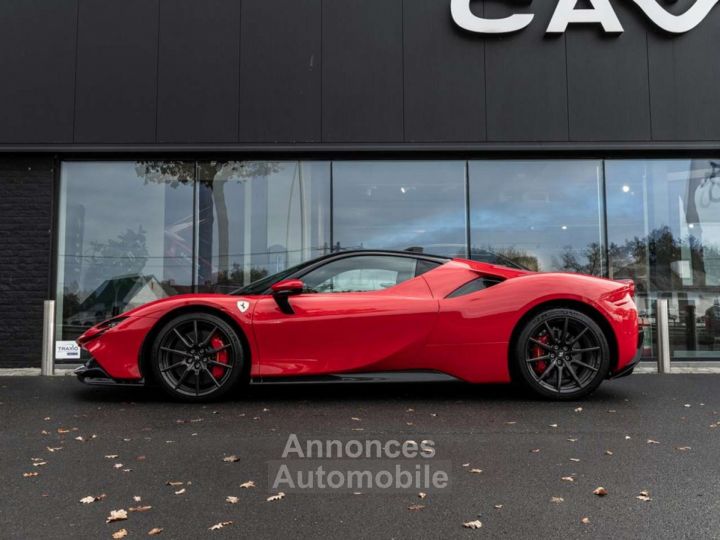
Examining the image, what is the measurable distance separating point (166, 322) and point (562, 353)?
3.30m

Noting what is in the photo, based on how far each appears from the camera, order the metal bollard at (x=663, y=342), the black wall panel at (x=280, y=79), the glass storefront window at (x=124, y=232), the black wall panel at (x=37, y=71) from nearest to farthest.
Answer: the metal bollard at (x=663, y=342)
the black wall panel at (x=37, y=71)
the black wall panel at (x=280, y=79)
the glass storefront window at (x=124, y=232)

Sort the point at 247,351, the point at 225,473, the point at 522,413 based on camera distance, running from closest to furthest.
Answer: the point at 225,473, the point at 522,413, the point at 247,351

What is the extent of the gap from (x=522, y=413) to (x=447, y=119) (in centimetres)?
465

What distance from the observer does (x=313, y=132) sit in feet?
24.1

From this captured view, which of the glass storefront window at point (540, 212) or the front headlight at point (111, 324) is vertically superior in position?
the glass storefront window at point (540, 212)

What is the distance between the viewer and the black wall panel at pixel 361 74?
734 cm

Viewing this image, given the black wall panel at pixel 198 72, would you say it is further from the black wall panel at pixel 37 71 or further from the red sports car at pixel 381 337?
the red sports car at pixel 381 337

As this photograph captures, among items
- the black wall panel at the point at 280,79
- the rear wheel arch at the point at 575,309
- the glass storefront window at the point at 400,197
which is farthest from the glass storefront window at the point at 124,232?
the rear wheel arch at the point at 575,309

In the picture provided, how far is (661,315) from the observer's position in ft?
20.7

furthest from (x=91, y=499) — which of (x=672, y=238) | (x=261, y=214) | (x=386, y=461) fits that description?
(x=672, y=238)

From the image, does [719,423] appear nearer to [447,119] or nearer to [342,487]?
[342,487]

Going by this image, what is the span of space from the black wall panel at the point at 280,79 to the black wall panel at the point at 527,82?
2.47 m

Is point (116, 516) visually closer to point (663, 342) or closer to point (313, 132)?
point (313, 132)

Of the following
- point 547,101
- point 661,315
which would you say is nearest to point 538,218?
point 547,101
